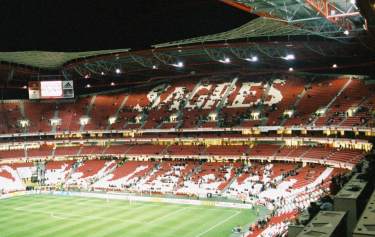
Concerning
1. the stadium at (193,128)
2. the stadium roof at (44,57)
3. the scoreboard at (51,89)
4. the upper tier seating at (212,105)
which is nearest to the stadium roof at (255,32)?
the stadium at (193,128)

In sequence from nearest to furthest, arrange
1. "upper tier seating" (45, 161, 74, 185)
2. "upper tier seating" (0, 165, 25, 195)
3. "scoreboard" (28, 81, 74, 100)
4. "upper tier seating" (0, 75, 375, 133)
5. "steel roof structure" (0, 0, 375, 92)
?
"steel roof structure" (0, 0, 375, 92)
"upper tier seating" (0, 75, 375, 133)
"upper tier seating" (0, 165, 25, 195)
"upper tier seating" (45, 161, 74, 185)
"scoreboard" (28, 81, 74, 100)

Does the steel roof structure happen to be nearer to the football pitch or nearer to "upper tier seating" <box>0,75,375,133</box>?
"upper tier seating" <box>0,75,375,133</box>

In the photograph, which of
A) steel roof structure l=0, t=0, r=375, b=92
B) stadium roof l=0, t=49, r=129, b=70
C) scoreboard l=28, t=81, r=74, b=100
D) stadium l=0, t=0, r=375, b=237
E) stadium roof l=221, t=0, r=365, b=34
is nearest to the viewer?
stadium roof l=221, t=0, r=365, b=34

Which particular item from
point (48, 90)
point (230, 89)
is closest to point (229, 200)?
point (230, 89)

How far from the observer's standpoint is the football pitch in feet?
130

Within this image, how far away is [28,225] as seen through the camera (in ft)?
144

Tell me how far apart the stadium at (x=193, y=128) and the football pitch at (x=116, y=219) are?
8.3 inches

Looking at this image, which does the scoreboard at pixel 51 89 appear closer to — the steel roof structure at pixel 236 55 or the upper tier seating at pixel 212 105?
the steel roof structure at pixel 236 55

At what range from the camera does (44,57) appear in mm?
63031

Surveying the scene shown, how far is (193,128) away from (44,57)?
24.7m

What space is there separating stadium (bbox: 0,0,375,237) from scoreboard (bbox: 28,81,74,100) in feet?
0.58

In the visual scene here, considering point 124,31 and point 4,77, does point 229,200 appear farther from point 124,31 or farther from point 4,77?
point 4,77

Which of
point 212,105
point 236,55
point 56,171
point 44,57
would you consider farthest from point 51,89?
point 236,55

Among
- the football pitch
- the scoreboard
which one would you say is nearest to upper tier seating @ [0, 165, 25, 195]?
the football pitch
